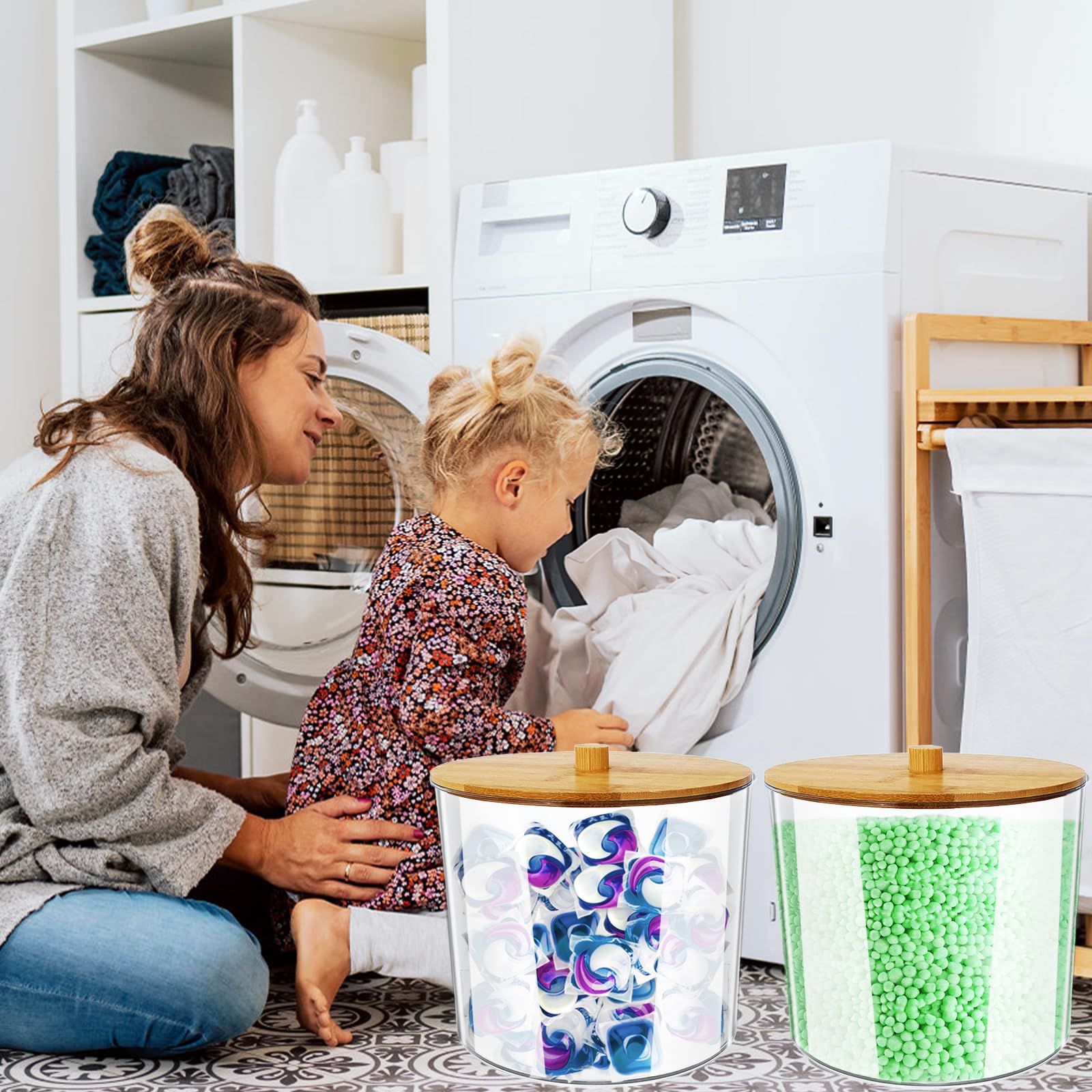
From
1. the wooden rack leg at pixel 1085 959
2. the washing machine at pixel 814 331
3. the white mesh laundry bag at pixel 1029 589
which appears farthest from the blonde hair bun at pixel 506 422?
the wooden rack leg at pixel 1085 959

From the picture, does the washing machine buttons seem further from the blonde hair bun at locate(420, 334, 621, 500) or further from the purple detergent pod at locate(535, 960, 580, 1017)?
the purple detergent pod at locate(535, 960, 580, 1017)

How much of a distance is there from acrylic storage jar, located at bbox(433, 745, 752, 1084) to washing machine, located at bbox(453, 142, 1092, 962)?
89 centimetres

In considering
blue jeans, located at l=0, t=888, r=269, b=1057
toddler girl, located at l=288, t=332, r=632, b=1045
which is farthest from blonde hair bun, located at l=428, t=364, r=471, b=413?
blue jeans, located at l=0, t=888, r=269, b=1057

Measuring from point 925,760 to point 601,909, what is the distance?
221 mm

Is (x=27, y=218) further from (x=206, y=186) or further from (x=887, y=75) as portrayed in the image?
(x=887, y=75)

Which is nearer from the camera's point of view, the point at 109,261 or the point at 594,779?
the point at 594,779

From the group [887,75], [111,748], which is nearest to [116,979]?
[111,748]

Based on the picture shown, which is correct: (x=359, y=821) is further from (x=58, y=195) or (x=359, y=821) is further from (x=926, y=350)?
(x=58, y=195)

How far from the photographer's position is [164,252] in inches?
72.5

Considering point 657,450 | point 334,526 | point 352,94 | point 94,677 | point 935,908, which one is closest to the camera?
point 935,908

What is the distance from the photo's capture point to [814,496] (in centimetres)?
186

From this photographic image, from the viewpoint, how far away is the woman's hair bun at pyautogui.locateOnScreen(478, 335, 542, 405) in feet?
6.05

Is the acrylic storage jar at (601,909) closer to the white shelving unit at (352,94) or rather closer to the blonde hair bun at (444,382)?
the blonde hair bun at (444,382)

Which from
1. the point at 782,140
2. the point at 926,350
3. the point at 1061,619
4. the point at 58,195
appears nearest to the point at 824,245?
the point at 926,350
